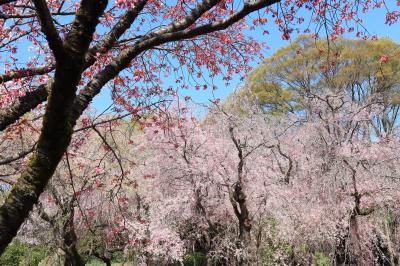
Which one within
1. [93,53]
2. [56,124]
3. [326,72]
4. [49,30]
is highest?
[326,72]

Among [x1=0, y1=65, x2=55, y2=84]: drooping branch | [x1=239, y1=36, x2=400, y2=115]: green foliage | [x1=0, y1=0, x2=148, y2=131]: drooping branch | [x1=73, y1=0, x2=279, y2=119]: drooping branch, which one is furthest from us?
[x1=239, y1=36, x2=400, y2=115]: green foliage

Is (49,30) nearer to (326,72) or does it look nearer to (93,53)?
(93,53)

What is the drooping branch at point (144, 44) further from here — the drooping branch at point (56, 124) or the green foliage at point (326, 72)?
the green foliage at point (326, 72)

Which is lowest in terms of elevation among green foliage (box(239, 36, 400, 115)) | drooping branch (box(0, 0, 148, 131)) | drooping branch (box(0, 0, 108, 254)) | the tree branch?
drooping branch (box(0, 0, 108, 254))

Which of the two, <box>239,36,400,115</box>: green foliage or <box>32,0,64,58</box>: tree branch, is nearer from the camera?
<box>32,0,64,58</box>: tree branch

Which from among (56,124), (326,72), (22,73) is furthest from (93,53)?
(326,72)

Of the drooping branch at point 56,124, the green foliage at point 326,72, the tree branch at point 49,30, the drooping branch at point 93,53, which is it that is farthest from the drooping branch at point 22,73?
the green foliage at point 326,72

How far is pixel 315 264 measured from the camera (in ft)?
41.8

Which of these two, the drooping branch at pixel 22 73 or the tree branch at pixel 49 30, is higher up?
the drooping branch at pixel 22 73

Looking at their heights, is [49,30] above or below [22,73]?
below

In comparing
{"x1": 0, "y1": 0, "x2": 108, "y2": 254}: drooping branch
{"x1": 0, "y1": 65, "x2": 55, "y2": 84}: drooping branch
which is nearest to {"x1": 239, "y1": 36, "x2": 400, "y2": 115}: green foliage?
{"x1": 0, "y1": 65, "x2": 55, "y2": 84}: drooping branch

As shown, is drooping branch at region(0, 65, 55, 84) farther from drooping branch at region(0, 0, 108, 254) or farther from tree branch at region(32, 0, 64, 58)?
tree branch at region(32, 0, 64, 58)

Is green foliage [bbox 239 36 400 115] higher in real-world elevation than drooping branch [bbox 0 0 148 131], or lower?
higher

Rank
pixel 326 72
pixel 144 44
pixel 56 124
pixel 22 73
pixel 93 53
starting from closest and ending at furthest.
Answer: pixel 56 124
pixel 144 44
pixel 93 53
pixel 22 73
pixel 326 72
